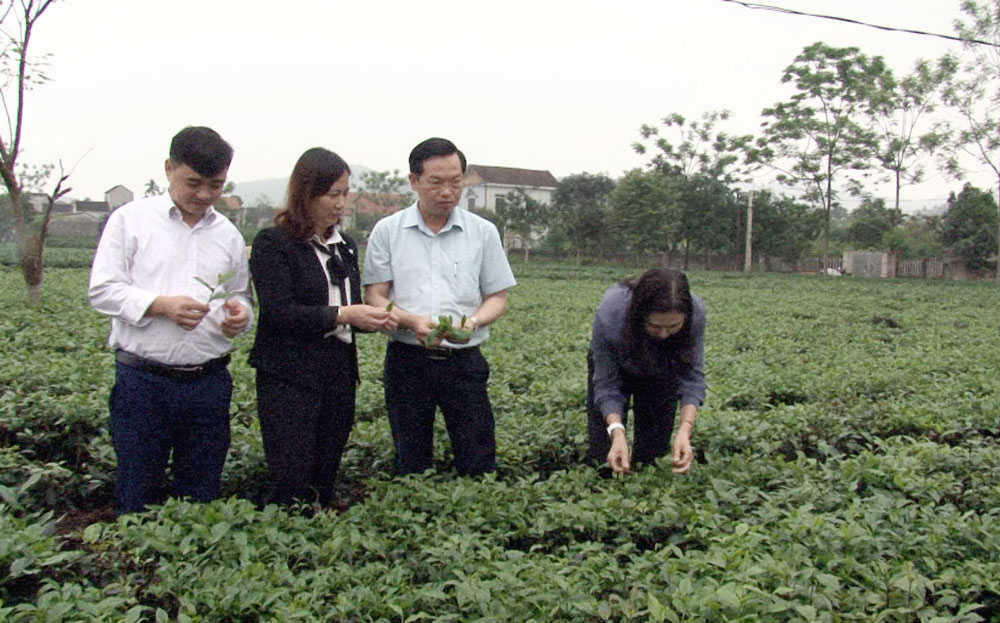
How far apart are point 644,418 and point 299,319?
1.63 metres

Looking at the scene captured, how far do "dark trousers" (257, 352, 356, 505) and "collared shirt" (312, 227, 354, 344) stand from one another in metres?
0.07

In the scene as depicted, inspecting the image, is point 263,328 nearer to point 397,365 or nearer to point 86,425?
point 397,365

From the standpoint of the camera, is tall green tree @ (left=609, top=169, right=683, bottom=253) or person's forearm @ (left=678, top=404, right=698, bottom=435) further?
tall green tree @ (left=609, top=169, right=683, bottom=253)

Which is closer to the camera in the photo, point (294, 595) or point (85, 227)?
point (294, 595)

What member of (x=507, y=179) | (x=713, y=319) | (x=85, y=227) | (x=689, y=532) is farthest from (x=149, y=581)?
(x=507, y=179)

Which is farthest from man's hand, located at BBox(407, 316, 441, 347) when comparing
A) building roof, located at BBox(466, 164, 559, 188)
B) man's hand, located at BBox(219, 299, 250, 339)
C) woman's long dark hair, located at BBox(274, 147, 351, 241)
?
building roof, located at BBox(466, 164, 559, 188)

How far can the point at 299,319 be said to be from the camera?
3.18 m

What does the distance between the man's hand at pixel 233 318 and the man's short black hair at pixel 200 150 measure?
17.4 inches

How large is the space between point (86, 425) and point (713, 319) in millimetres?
10689

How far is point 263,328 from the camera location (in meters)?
3.28

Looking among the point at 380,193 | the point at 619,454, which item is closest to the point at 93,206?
the point at 380,193

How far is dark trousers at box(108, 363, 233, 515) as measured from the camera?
3006mm

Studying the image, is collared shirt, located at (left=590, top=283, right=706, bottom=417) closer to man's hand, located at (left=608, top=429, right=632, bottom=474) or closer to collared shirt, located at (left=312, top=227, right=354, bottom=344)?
man's hand, located at (left=608, top=429, right=632, bottom=474)

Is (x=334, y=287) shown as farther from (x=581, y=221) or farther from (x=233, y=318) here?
(x=581, y=221)
